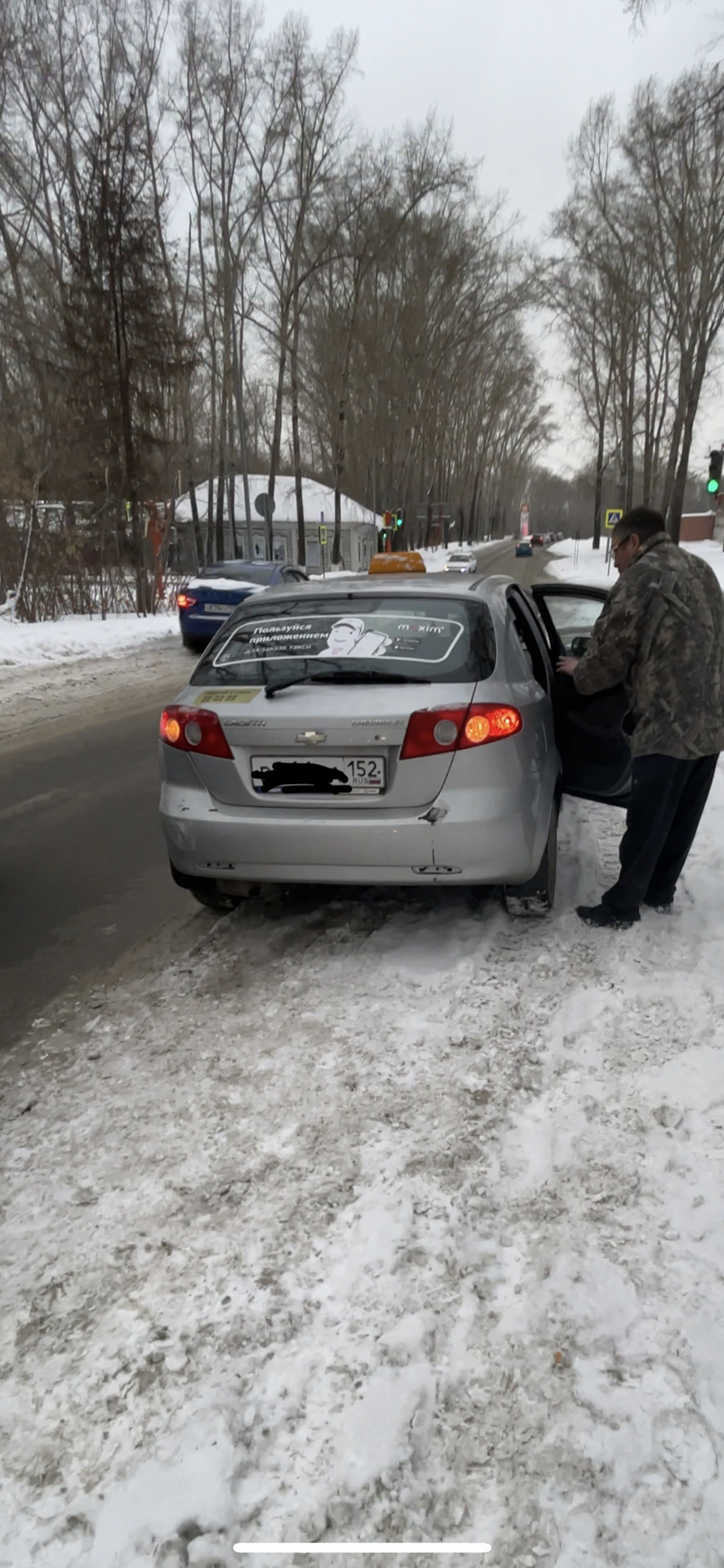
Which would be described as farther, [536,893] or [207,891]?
[207,891]

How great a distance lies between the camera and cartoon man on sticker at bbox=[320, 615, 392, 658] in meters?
4.04

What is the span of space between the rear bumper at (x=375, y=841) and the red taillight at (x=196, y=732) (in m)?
0.19

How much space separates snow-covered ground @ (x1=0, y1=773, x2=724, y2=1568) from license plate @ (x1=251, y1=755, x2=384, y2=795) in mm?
739

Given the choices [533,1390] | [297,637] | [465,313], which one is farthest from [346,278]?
[533,1390]

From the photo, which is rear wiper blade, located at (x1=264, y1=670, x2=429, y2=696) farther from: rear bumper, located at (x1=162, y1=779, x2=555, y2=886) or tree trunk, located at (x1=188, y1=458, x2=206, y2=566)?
tree trunk, located at (x1=188, y1=458, x2=206, y2=566)

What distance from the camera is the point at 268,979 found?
4.02 m

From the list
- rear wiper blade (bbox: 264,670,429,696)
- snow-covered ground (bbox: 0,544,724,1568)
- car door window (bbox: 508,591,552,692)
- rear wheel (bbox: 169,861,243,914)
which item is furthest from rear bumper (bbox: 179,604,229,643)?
snow-covered ground (bbox: 0,544,724,1568)

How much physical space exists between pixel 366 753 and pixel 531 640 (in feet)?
5.04

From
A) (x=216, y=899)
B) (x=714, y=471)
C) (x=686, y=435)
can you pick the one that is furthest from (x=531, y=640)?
(x=686, y=435)

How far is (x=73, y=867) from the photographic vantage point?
5.53 metres

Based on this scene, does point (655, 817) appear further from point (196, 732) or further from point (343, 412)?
point (343, 412)

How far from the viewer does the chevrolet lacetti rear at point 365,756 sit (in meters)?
3.84

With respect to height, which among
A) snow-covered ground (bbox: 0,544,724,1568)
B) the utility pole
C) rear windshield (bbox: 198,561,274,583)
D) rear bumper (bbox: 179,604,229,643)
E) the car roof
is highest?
the utility pole

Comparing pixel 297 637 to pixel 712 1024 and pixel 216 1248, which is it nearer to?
pixel 712 1024
